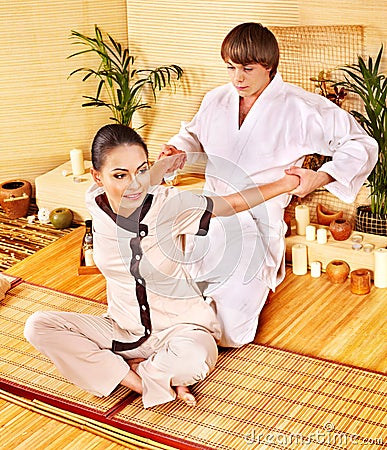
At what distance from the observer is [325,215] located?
13.6ft

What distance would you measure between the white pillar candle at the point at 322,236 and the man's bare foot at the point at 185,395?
4.02 feet

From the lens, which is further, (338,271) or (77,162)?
(77,162)

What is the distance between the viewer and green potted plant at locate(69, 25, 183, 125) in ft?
15.3

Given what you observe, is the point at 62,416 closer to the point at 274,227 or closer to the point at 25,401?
the point at 25,401

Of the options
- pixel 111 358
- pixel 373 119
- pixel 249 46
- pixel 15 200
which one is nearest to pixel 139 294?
pixel 111 358

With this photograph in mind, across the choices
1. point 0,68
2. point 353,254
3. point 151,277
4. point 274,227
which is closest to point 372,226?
point 353,254

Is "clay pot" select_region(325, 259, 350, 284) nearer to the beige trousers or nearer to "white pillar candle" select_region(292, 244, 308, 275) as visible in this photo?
"white pillar candle" select_region(292, 244, 308, 275)

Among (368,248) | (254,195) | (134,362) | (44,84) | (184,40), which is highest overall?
(184,40)

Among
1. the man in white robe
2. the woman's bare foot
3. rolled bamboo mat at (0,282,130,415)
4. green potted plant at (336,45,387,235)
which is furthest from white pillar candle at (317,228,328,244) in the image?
the woman's bare foot

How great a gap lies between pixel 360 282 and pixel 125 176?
4.35 feet

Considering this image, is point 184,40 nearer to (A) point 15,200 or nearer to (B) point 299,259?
(A) point 15,200

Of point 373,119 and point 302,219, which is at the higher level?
point 373,119

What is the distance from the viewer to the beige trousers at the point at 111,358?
2.98 meters

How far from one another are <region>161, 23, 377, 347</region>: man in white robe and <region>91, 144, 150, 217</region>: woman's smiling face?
514 mm
